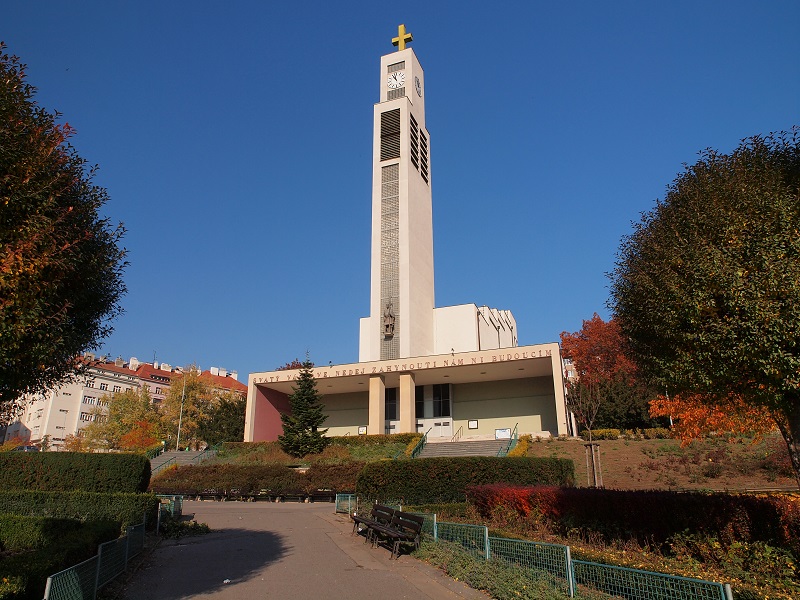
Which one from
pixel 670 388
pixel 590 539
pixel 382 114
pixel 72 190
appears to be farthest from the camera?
pixel 382 114

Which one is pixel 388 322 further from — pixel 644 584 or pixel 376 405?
pixel 644 584

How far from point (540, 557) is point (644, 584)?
5.72 feet

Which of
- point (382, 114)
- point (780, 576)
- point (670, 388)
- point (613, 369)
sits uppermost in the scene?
point (382, 114)

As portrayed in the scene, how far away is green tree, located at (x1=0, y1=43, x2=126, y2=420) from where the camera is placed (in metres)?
5.41

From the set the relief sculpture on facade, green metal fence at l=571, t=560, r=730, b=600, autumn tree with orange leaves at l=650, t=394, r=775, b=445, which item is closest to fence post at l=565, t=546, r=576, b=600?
green metal fence at l=571, t=560, r=730, b=600

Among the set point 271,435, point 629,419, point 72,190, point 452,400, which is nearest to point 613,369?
point 629,419

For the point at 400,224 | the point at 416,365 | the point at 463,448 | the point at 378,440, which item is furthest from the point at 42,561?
the point at 400,224

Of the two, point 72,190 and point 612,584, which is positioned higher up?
point 72,190

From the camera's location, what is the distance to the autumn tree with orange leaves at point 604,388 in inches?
1527

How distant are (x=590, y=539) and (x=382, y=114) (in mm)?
39581

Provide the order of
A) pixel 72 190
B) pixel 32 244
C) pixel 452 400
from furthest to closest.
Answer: pixel 452 400 < pixel 72 190 < pixel 32 244

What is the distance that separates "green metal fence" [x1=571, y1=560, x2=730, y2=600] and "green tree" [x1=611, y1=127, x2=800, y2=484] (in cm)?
307

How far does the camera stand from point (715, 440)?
25156 millimetres

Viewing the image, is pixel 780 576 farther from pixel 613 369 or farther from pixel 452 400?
pixel 613 369
